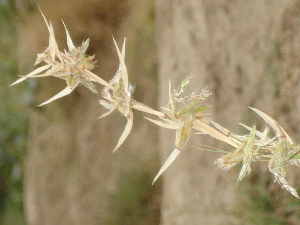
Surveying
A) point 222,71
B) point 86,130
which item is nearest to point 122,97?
point 222,71

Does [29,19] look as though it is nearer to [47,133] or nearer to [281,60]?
[47,133]

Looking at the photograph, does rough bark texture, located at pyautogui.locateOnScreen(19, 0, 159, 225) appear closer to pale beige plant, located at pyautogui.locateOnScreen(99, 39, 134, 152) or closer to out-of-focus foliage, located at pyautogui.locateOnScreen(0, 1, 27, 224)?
out-of-focus foliage, located at pyautogui.locateOnScreen(0, 1, 27, 224)

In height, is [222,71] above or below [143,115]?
above

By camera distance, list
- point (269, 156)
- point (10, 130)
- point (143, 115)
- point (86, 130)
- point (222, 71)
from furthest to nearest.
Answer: point (10, 130) → point (86, 130) → point (143, 115) → point (222, 71) → point (269, 156)

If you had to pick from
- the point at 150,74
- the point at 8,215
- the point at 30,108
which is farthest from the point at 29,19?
the point at 8,215

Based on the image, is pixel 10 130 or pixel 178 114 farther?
pixel 10 130

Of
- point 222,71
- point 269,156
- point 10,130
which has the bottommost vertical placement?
point 10,130

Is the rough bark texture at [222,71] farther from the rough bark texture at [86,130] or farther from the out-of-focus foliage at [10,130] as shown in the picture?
the out-of-focus foliage at [10,130]

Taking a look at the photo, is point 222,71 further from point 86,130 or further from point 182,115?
point 86,130
